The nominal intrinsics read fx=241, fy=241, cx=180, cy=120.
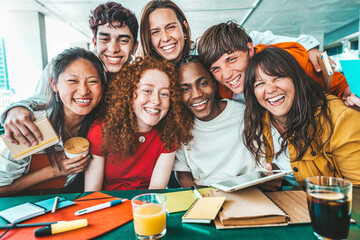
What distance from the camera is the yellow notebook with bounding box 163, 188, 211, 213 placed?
1.04 m

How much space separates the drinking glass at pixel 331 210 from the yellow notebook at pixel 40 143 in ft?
4.56

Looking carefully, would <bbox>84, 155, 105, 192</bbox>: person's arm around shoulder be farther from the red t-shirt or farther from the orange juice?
the orange juice

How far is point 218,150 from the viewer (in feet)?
5.40

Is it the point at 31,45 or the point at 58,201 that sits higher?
the point at 31,45

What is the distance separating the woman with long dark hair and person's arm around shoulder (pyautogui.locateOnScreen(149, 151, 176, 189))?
0.57 m

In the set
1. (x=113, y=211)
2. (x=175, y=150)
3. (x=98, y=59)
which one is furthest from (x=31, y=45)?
(x=113, y=211)

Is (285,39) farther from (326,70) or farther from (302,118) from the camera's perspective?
(302,118)

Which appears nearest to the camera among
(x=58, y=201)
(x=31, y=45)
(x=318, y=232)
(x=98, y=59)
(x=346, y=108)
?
(x=318, y=232)

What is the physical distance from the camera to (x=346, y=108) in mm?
1330

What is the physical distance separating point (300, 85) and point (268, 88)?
184mm

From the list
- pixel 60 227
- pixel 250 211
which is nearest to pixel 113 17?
pixel 60 227

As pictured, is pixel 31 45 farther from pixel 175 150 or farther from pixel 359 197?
pixel 359 197

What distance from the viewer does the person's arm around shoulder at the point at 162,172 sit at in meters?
1.57

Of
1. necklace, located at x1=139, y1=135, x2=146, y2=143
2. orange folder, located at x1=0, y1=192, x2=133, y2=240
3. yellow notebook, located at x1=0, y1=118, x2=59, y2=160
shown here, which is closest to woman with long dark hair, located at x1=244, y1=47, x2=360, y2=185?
necklace, located at x1=139, y1=135, x2=146, y2=143
